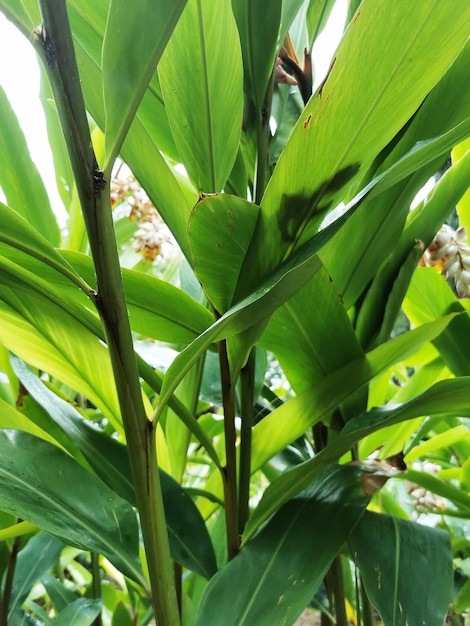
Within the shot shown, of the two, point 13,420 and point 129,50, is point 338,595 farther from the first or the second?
point 129,50

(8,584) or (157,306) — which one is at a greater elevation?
(157,306)

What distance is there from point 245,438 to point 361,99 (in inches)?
11.2

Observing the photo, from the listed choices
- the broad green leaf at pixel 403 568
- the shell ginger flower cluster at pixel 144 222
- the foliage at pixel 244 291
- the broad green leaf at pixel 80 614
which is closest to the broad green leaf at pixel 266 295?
the foliage at pixel 244 291

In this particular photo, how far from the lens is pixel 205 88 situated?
33 centimetres

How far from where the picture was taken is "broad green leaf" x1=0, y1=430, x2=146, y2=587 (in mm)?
331

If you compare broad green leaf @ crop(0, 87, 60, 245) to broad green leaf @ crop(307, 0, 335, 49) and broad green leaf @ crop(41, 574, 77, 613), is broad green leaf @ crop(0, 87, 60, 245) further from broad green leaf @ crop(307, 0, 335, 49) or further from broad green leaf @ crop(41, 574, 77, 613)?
broad green leaf @ crop(41, 574, 77, 613)

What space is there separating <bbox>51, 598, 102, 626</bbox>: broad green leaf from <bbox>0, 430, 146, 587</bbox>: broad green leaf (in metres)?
0.19

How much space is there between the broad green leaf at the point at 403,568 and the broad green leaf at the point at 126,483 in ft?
0.43

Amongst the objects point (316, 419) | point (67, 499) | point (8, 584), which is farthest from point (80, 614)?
point (316, 419)

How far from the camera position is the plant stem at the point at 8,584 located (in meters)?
0.53

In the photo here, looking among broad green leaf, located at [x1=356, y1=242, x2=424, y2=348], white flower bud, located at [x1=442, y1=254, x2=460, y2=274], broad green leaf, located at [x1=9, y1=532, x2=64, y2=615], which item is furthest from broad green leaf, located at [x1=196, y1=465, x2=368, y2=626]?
broad green leaf, located at [x1=9, y1=532, x2=64, y2=615]

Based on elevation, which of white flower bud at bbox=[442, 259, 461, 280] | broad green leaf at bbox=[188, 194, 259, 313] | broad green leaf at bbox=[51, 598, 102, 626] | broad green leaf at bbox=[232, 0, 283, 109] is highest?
broad green leaf at bbox=[232, 0, 283, 109]

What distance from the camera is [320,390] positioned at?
0.41 metres

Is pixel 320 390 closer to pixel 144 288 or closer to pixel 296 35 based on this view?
pixel 144 288
